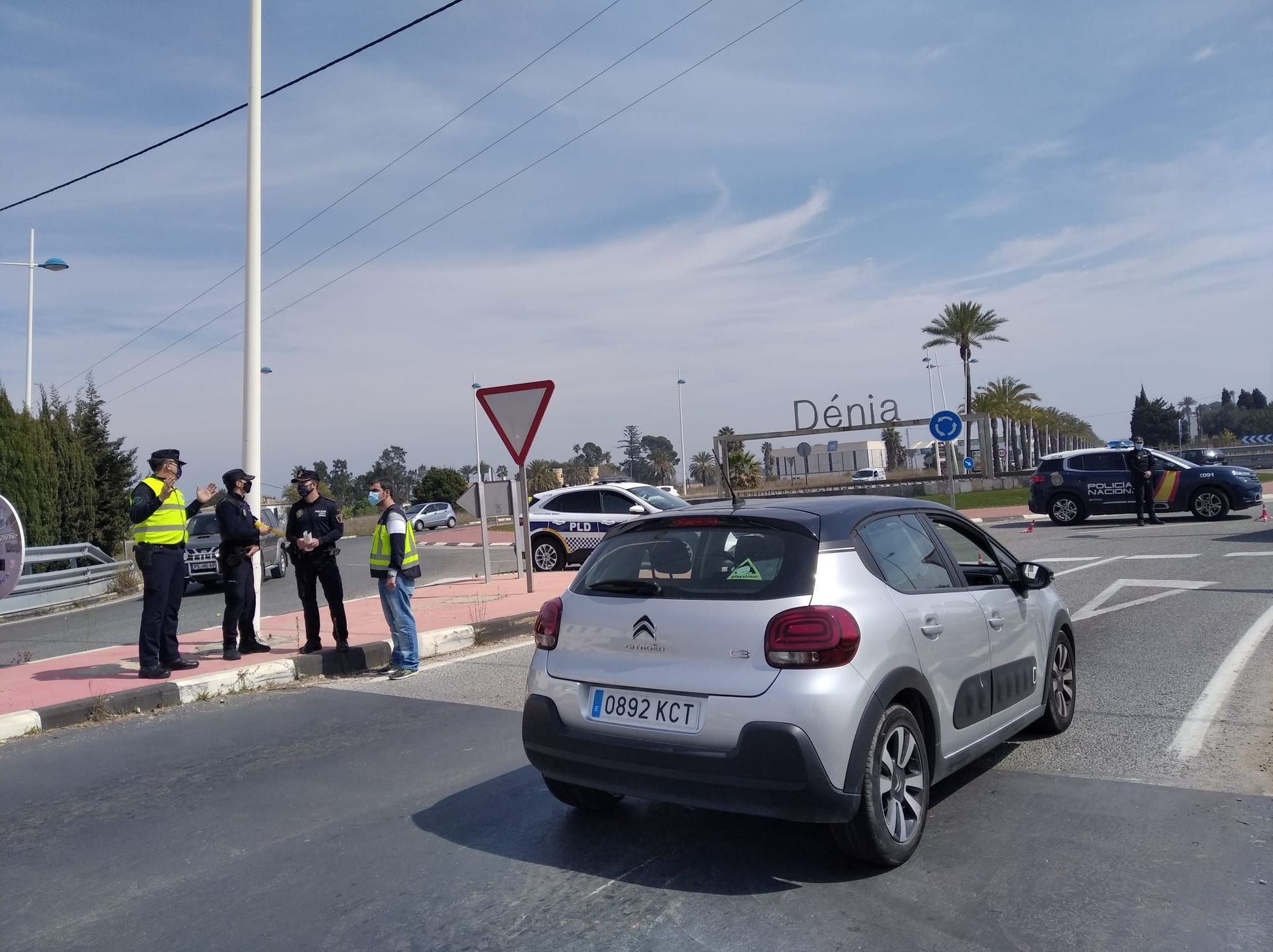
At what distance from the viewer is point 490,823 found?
16.0ft

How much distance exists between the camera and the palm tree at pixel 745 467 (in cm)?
5994

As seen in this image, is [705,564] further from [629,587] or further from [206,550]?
[206,550]

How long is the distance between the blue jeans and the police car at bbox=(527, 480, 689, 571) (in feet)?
28.6

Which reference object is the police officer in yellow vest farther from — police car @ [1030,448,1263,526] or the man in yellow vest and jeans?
police car @ [1030,448,1263,526]

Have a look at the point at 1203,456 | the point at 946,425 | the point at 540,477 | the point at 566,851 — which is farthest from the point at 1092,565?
the point at 540,477

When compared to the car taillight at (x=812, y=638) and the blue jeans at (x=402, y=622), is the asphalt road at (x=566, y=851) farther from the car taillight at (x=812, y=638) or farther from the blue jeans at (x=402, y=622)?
the blue jeans at (x=402, y=622)

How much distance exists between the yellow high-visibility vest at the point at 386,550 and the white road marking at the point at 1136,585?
6.66 m

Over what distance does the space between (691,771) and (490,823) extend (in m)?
1.34

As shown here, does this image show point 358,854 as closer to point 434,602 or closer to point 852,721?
point 852,721

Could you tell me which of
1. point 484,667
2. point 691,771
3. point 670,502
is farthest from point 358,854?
point 670,502

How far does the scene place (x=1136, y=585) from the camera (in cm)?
1245

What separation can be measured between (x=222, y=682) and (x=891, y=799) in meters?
6.52

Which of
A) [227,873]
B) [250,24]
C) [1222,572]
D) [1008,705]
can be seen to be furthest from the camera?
[1222,572]

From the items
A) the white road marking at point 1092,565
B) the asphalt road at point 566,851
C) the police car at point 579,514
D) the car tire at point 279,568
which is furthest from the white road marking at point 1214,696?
the car tire at point 279,568
